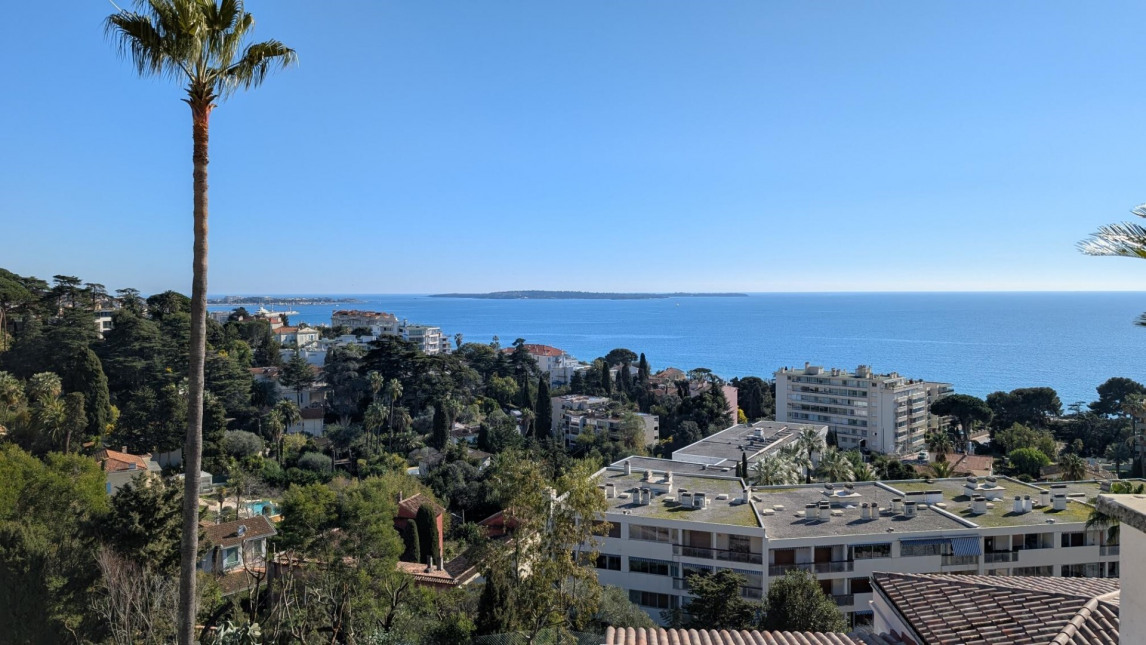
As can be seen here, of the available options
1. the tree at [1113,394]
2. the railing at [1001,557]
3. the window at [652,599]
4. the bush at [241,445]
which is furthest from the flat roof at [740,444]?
the tree at [1113,394]

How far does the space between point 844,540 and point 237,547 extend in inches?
709

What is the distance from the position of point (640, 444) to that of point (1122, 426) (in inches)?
1508

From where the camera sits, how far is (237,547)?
2103 centimetres

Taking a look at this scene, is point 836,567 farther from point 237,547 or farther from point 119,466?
point 119,466

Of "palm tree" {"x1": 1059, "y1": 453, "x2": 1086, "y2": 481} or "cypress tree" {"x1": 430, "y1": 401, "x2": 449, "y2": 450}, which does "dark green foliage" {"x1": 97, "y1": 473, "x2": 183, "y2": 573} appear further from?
"palm tree" {"x1": 1059, "y1": 453, "x2": 1086, "y2": 481}

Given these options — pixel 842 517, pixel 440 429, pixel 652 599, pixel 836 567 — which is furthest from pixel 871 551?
pixel 440 429

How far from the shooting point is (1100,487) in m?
24.6

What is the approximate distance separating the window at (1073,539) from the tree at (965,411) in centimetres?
4132

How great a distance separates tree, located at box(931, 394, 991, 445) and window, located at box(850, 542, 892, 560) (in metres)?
44.8

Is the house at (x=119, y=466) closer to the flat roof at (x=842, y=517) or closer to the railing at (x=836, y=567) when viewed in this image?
the flat roof at (x=842, y=517)

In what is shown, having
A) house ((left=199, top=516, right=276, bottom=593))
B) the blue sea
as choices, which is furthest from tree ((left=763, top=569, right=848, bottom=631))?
the blue sea

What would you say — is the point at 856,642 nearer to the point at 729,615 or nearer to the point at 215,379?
the point at 729,615

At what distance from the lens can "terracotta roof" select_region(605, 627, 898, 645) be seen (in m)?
7.42

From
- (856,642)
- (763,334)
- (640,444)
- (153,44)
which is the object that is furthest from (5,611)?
(763,334)
